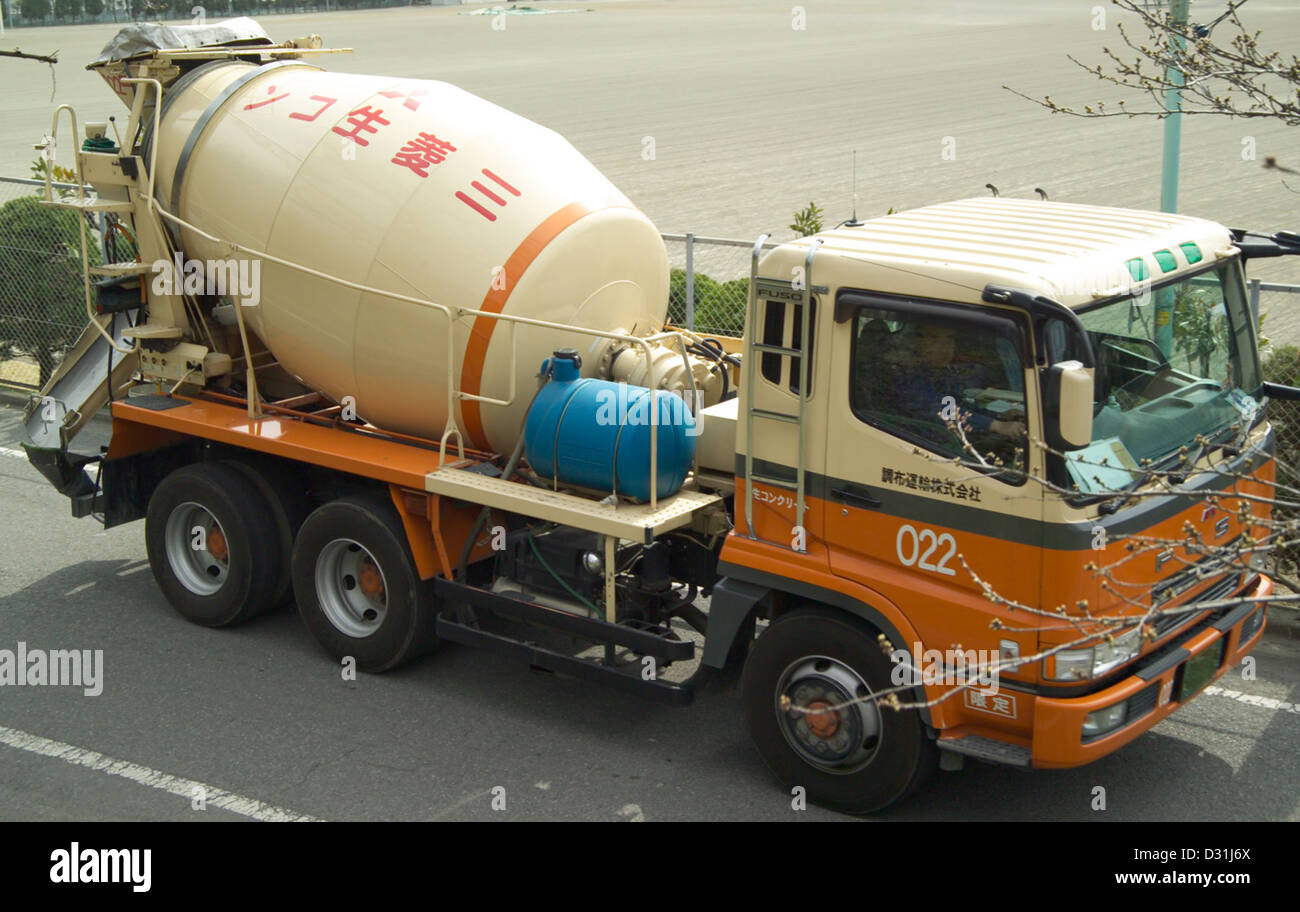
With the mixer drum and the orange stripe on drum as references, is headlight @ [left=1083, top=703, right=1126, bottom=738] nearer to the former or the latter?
the mixer drum

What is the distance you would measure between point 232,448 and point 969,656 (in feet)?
16.7

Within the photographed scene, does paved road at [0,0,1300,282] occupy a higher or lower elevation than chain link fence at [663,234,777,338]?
higher

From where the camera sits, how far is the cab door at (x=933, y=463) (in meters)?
5.46

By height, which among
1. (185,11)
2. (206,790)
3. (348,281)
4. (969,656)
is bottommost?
(206,790)

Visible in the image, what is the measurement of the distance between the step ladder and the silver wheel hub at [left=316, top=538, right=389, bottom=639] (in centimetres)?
271

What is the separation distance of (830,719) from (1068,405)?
1988 mm

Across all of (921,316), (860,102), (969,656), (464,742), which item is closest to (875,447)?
(921,316)

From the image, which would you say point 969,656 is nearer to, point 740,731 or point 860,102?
point 740,731

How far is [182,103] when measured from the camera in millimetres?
8453

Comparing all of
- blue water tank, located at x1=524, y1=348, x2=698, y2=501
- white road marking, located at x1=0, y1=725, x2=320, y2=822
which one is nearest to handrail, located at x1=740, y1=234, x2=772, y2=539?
blue water tank, located at x1=524, y1=348, x2=698, y2=501

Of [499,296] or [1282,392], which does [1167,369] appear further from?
[499,296]

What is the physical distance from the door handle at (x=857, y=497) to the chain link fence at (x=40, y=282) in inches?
394

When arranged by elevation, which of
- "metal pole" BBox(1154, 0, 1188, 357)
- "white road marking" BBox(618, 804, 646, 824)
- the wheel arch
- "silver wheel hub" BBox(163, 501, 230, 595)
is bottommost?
"white road marking" BBox(618, 804, 646, 824)

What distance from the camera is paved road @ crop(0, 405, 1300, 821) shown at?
6.51 meters
